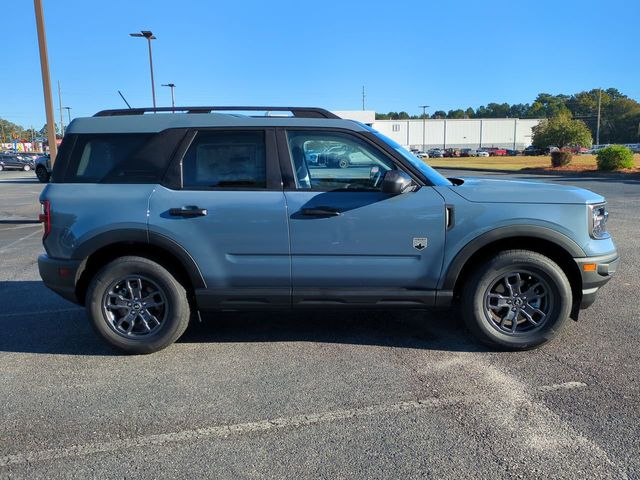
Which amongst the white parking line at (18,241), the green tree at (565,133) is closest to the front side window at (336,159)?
the white parking line at (18,241)

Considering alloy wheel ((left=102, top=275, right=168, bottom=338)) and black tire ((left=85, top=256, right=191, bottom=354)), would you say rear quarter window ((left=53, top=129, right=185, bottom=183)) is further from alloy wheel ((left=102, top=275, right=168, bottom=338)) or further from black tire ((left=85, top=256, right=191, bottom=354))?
alloy wheel ((left=102, top=275, right=168, bottom=338))

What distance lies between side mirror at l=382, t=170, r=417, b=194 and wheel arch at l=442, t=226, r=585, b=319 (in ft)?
2.26

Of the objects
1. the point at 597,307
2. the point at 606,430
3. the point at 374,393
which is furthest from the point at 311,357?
the point at 597,307

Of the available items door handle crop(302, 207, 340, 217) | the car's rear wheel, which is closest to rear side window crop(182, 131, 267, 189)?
door handle crop(302, 207, 340, 217)

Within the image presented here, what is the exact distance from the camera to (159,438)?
2938mm

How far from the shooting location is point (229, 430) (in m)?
3.01

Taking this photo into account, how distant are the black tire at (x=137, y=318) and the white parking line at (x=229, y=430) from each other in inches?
48.9

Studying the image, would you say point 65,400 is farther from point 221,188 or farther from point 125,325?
point 221,188

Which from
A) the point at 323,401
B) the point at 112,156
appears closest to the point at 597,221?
the point at 323,401

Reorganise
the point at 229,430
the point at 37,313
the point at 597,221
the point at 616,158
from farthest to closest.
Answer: the point at 616,158
the point at 37,313
the point at 597,221
the point at 229,430

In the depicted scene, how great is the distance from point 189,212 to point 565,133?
56.3 m

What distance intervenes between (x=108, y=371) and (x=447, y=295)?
8.72 ft

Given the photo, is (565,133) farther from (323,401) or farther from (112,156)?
(323,401)

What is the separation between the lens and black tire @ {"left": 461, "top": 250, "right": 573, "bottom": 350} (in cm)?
397
